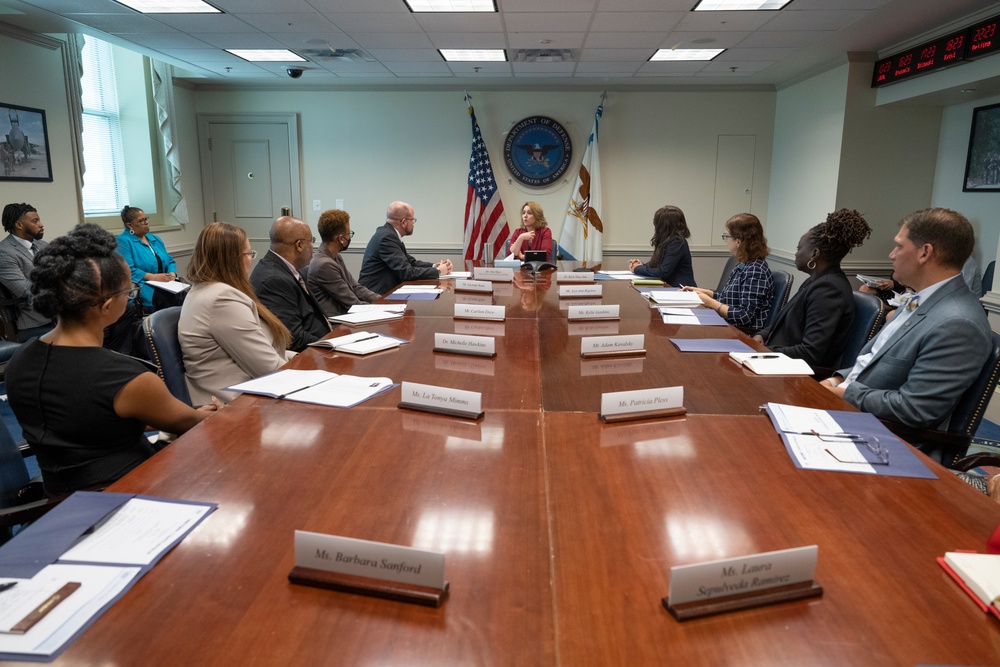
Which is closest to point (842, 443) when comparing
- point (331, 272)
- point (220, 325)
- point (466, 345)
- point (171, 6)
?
point (466, 345)

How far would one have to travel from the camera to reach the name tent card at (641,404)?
1651mm

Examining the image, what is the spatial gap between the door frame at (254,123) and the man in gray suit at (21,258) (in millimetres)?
3205

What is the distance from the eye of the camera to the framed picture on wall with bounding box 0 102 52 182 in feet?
15.1

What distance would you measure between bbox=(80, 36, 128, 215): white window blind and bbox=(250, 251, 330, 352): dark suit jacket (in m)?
3.60

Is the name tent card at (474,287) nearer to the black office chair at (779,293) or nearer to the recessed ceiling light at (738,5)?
the black office chair at (779,293)

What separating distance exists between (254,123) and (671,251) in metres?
5.26

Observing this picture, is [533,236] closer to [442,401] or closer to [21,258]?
[21,258]

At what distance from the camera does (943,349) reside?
1.90 metres

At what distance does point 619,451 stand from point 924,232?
1.34 meters

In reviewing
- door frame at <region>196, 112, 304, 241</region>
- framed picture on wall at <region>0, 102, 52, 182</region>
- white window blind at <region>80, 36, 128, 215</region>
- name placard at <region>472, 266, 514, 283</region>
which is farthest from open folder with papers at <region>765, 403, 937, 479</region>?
door frame at <region>196, 112, 304, 241</region>

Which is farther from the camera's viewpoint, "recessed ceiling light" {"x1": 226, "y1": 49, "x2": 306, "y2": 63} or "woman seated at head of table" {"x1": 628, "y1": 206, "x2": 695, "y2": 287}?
"recessed ceiling light" {"x1": 226, "y1": 49, "x2": 306, "y2": 63}

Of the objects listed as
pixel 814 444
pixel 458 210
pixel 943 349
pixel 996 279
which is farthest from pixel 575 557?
pixel 458 210

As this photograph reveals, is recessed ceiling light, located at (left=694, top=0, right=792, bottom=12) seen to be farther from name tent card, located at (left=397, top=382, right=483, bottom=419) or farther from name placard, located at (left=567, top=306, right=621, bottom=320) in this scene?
name tent card, located at (left=397, top=382, right=483, bottom=419)

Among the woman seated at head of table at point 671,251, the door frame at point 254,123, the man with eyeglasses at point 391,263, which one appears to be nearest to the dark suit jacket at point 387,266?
the man with eyeglasses at point 391,263
